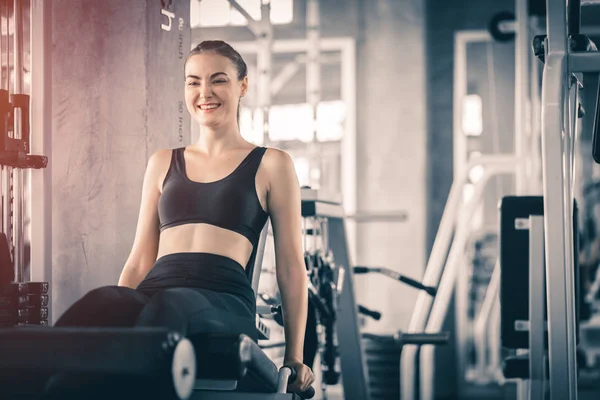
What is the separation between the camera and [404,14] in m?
5.60

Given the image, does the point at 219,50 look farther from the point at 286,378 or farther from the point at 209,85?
the point at 286,378

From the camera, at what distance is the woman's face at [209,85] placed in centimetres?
177

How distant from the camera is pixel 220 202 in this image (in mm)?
1733

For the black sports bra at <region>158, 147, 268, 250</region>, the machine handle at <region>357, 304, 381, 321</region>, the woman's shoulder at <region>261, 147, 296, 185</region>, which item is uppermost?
the woman's shoulder at <region>261, 147, 296, 185</region>

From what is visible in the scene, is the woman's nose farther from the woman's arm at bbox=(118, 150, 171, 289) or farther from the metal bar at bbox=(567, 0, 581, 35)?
the metal bar at bbox=(567, 0, 581, 35)

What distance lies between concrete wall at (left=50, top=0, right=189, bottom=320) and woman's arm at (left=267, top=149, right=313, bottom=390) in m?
0.52

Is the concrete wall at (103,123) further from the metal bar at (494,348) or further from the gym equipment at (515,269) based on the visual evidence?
the metal bar at (494,348)

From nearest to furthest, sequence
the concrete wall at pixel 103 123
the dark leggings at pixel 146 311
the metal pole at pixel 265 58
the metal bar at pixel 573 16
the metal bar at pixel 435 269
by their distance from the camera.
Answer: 1. the dark leggings at pixel 146 311
2. the concrete wall at pixel 103 123
3. the metal bar at pixel 573 16
4. the metal pole at pixel 265 58
5. the metal bar at pixel 435 269

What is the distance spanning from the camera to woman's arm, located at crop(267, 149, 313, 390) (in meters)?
1.76

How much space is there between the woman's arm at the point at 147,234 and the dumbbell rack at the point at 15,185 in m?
0.21

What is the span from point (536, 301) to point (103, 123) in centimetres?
156

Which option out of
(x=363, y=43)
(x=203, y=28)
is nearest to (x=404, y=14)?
(x=363, y=43)

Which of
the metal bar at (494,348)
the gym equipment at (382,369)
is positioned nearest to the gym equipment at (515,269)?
the gym equipment at (382,369)

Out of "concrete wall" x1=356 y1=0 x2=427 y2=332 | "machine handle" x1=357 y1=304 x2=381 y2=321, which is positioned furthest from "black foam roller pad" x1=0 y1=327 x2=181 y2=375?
"concrete wall" x1=356 y1=0 x2=427 y2=332
